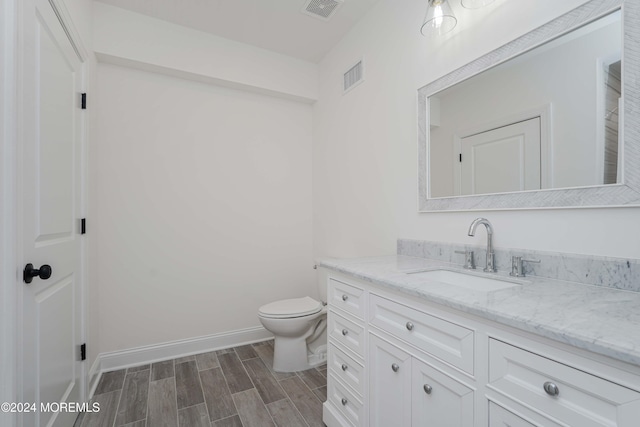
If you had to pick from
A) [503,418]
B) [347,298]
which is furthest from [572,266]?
[347,298]

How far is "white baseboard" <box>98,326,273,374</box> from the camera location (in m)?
2.18

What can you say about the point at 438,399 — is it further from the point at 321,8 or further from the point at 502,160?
the point at 321,8

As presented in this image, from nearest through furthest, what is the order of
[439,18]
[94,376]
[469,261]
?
[469,261]
[439,18]
[94,376]

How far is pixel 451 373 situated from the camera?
898mm

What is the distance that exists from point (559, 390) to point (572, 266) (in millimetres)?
592

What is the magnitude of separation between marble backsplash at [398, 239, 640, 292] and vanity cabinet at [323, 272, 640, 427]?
0.52 meters

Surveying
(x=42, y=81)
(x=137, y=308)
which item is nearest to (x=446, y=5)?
(x=42, y=81)

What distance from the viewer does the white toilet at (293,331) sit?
2.08 metres

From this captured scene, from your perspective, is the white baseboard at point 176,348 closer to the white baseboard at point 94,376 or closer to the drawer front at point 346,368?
the white baseboard at point 94,376

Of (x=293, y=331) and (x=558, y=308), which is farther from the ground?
(x=558, y=308)

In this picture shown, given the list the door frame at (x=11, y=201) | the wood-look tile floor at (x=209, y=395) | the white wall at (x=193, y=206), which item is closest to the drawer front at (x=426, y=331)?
the wood-look tile floor at (x=209, y=395)

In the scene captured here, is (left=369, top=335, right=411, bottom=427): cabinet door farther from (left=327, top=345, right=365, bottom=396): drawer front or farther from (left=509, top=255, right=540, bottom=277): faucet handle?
(left=509, top=255, right=540, bottom=277): faucet handle

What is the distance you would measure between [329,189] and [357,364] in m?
1.64

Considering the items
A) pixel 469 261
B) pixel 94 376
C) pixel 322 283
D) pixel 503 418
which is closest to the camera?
pixel 503 418
